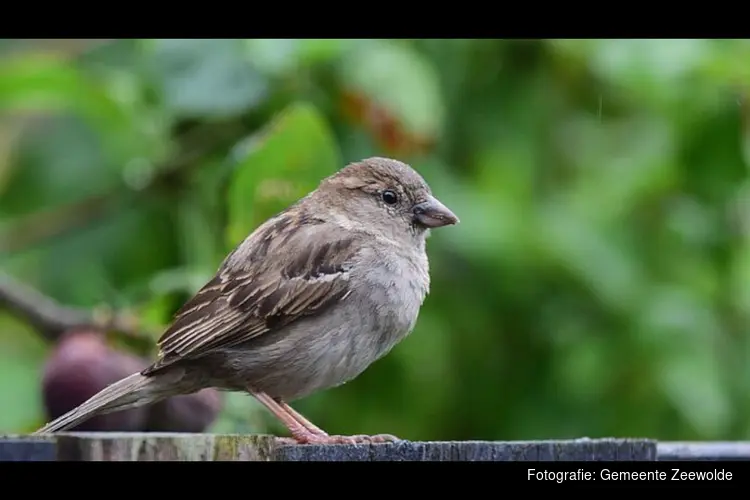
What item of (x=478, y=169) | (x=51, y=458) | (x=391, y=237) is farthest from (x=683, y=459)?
(x=478, y=169)

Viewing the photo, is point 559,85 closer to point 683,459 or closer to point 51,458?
point 683,459

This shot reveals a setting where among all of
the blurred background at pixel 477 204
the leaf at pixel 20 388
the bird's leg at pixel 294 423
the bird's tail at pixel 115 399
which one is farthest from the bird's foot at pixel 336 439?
the leaf at pixel 20 388

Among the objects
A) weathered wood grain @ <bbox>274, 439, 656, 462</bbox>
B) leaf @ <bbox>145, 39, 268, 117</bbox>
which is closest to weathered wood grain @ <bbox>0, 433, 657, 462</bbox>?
weathered wood grain @ <bbox>274, 439, 656, 462</bbox>

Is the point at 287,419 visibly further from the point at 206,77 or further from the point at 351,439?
the point at 206,77

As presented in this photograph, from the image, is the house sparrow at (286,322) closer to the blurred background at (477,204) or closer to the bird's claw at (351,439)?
the bird's claw at (351,439)

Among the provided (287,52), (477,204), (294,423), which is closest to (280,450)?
(294,423)

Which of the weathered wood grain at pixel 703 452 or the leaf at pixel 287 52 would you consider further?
the leaf at pixel 287 52
